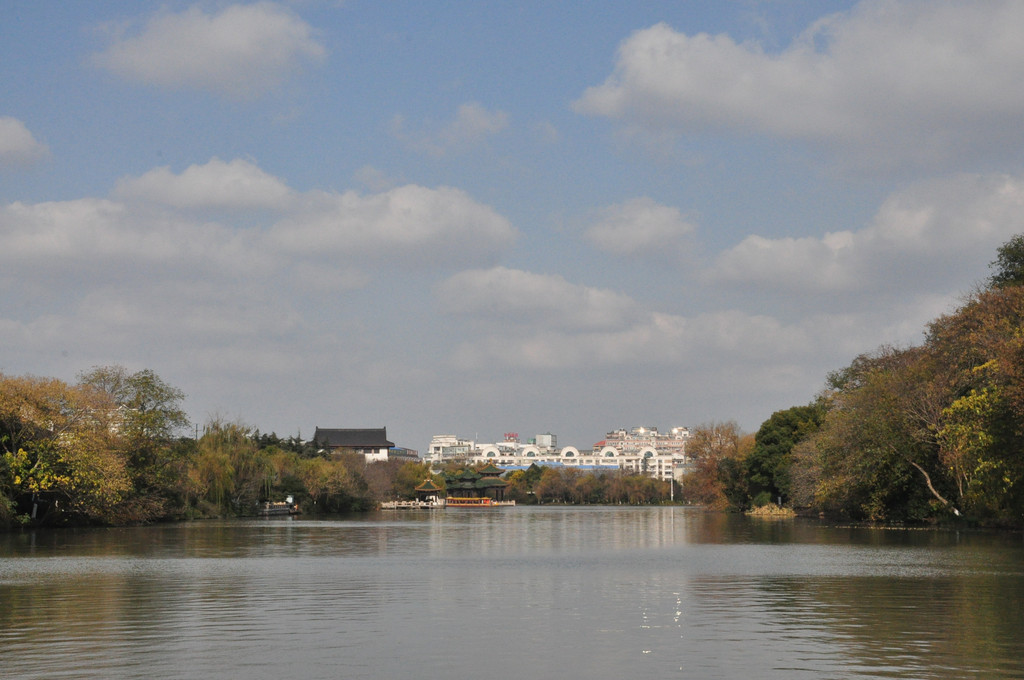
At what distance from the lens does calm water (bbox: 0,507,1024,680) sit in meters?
12.7

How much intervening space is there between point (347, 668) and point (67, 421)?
44367mm

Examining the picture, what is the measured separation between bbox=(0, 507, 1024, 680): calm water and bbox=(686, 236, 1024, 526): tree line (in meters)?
4.59

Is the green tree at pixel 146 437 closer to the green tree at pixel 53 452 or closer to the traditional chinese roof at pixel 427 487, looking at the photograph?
the green tree at pixel 53 452

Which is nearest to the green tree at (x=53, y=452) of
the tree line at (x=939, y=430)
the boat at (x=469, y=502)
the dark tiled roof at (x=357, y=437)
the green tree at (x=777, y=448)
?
the tree line at (x=939, y=430)

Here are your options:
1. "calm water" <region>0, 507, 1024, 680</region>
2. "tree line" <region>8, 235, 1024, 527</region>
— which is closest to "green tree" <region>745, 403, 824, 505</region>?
"tree line" <region>8, 235, 1024, 527</region>

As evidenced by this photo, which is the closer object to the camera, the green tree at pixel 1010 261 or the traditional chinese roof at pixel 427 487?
the green tree at pixel 1010 261

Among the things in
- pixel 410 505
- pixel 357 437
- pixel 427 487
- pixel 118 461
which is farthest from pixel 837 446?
pixel 357 437

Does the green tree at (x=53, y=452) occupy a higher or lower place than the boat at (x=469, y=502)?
higher

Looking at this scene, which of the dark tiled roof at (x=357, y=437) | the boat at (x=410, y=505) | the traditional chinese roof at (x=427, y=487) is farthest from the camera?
the dark tiled roof at (x=357, y=437)

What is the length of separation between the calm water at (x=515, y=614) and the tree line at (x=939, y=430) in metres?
4.59

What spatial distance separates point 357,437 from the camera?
7008 inches

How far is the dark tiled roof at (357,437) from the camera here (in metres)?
175

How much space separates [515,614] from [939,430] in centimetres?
3677

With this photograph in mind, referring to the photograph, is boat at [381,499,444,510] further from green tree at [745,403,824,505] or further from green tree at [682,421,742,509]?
green tree at [745,403,824,505]
